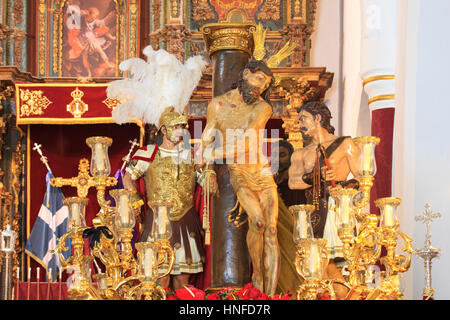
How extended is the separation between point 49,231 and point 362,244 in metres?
5.97

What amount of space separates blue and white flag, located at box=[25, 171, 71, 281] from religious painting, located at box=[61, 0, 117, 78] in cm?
166

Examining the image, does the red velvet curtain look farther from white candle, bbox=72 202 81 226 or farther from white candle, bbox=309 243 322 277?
white candle, bbox=309 243 322 277

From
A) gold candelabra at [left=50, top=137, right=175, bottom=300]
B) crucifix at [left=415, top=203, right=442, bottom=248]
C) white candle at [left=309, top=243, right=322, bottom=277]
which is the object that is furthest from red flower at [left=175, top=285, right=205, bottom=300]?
crucifix at [left=415, top=203, right=442, bottom=248]

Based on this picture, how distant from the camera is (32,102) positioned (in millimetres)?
11086

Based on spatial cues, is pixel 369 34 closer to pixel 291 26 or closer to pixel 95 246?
pixel 291 26

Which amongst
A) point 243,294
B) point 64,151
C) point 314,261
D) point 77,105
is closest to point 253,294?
point 243,294

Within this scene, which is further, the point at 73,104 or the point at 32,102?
the point at 73,104

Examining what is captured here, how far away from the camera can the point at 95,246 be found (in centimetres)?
632

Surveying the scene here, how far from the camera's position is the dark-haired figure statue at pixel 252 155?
295 inches

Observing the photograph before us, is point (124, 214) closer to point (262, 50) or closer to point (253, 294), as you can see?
point (253, 294)

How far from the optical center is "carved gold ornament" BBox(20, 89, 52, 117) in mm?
11070

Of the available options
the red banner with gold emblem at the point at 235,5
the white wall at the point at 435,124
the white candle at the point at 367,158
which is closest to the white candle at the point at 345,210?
the white candle at the point at 367,158

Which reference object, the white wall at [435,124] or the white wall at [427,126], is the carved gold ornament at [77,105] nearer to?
the white wall at [427,126]

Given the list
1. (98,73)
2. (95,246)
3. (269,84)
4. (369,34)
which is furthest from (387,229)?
(98,73)
